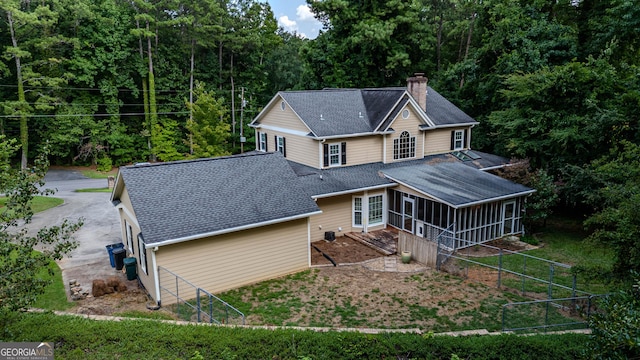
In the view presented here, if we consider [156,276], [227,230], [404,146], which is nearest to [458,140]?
[404,146]

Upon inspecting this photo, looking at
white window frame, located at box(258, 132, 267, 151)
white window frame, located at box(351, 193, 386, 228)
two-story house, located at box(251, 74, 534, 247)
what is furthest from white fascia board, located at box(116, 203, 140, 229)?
white window frame, located at box(258, 132, 267, 151)

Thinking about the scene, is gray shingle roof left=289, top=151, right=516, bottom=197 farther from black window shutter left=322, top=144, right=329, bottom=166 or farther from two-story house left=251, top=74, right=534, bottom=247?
black window shutter left=322, top=144, right=329, bottom=166

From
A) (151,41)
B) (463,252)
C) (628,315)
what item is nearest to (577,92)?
(463,252)

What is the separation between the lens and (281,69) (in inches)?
1898

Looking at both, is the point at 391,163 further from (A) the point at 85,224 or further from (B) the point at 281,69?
(B) the point at 281,69

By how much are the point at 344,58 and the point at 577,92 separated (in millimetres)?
23274

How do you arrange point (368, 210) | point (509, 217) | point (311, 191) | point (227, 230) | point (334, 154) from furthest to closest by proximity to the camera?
point (334, 154) → point (368, 210) → point (509, 217) → point (311, 191) → point (227, 230)

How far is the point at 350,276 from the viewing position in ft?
57.2

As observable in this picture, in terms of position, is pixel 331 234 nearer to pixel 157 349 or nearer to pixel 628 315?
pixel 157 349

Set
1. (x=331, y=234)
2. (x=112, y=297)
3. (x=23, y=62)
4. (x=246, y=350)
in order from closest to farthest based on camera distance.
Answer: (x=246, y=350) < (x=112, y=297) < (x=331, y=234) < (x=23, y=62)

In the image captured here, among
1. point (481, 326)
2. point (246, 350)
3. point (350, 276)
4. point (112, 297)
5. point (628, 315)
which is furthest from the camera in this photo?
point (350, 276)

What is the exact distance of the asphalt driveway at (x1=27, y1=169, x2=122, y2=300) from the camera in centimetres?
1789

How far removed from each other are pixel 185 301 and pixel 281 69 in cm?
3731

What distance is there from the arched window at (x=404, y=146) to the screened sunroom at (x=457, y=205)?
193 centimetres
